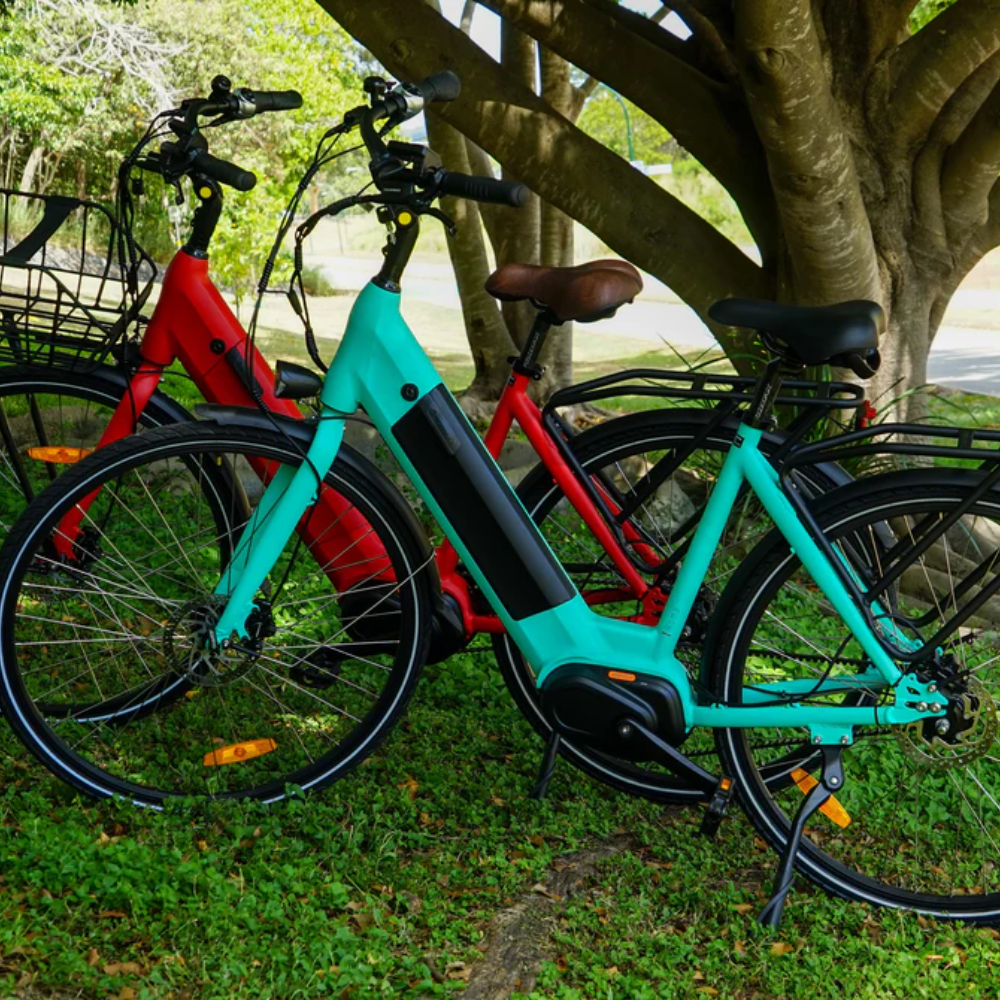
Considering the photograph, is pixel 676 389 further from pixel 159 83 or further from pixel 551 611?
pixel 159 83

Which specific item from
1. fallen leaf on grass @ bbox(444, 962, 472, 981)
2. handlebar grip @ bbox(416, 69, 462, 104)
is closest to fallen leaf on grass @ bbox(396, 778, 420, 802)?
fallen leaf on grass @ bbox(444, 962, 472, 981)

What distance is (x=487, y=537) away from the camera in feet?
9.79

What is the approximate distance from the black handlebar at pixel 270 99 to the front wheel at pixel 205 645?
842 mm

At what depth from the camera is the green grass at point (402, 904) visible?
2.48m

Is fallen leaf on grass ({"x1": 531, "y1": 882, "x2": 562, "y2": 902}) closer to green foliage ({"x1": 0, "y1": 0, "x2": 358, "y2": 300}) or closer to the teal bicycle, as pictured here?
the teal bicycle

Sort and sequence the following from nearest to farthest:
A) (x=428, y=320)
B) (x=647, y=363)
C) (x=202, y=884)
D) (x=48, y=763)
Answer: (x=202, y=884)
(x=48, y=763)
(x=647, y=363)
(x=428, y=320)

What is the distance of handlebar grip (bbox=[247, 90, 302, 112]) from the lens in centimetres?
304

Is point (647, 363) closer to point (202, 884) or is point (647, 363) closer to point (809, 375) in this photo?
point (809, 375)

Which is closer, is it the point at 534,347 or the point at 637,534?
the point at 534,347

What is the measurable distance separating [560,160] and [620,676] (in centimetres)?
266

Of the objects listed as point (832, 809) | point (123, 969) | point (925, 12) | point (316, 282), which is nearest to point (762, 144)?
point (832, 809)

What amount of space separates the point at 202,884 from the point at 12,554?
0.86m

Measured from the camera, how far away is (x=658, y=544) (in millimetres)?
3301

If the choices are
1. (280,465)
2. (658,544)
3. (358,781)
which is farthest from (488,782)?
(280,465)
